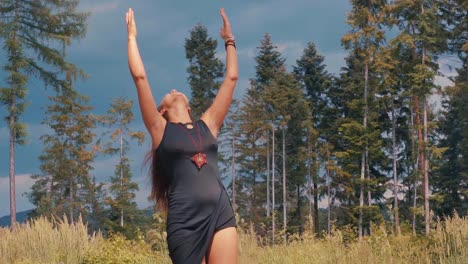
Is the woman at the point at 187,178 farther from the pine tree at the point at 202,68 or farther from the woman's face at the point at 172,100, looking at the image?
the pine tree at the point at 202,68

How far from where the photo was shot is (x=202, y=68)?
53.8 metres

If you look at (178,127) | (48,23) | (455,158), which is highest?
(48,23)

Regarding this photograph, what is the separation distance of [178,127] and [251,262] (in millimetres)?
6528

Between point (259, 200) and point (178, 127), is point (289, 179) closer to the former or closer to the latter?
point (259, 200)

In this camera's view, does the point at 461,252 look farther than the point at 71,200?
No

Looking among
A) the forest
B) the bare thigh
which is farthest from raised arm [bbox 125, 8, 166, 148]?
the forest

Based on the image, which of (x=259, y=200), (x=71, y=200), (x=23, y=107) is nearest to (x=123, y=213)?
(x=71, y=200)

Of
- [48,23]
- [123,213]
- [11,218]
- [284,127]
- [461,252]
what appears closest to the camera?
[461,252]

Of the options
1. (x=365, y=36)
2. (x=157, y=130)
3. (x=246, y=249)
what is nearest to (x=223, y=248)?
(x=157, y=130)

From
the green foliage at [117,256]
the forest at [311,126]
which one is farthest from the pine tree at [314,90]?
the green foliage at [117,256]

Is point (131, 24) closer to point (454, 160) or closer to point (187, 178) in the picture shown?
point (187, 178)

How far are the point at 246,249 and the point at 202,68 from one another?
43.5 m

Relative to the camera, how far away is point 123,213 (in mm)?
43812

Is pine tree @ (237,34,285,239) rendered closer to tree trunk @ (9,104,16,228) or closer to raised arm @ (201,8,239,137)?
tree trunk @ (9,104,16,228)
